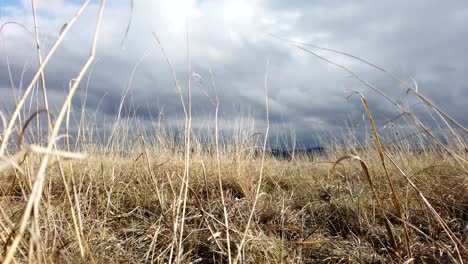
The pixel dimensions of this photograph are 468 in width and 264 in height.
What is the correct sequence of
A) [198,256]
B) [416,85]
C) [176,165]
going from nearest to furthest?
[416,85] → [198,256] → [176,165]

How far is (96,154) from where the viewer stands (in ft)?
12.6

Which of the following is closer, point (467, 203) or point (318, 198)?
point (467, 203)

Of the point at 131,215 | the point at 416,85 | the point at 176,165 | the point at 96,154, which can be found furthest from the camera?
the point at 96,154

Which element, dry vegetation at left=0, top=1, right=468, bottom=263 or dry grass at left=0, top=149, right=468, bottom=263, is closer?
dry vegetation at left=0, top=1, right=468, bottom=263

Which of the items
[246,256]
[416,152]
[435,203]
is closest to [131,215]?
[246,256]

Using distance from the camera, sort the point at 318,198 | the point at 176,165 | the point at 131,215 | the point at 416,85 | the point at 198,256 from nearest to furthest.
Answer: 1. the point at 416,85
2. the point at 198,256
3. the point at 131,215
4. the point at 318,198
5. the point at 176,165

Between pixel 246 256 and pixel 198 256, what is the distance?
0.91 ft

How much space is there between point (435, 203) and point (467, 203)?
18cm

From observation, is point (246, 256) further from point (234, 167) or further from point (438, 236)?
point (234, 167)

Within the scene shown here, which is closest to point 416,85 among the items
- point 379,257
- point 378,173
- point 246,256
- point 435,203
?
point 379,257

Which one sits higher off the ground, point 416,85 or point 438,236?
point 416,85

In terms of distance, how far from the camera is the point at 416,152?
4.60 m

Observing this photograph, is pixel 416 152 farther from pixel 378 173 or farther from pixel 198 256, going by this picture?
pixel 198 256

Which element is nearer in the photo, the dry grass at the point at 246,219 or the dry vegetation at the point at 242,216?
the dry vegetation at the point at 242,216
